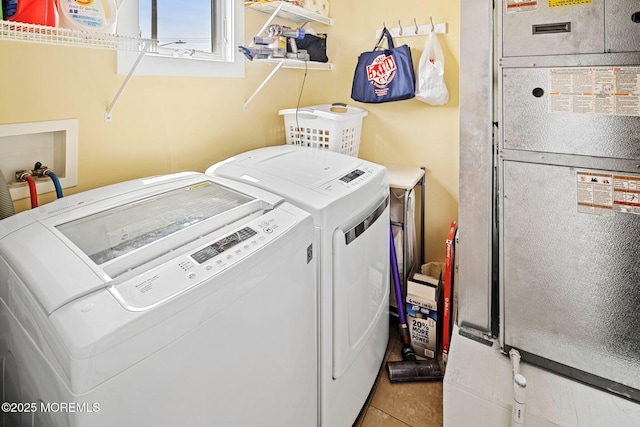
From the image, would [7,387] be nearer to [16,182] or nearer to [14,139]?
[16,182]

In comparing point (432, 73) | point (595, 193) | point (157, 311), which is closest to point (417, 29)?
point (432, 73)

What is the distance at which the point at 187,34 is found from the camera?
188 centimetres

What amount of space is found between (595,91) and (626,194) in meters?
0.35

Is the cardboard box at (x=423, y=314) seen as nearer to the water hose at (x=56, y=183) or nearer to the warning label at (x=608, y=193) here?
the warning label at (x=608, y=193)

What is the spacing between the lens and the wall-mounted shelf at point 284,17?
1939mm

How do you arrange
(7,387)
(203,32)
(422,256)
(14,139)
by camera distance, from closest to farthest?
(7,387) → (14,139) → (203,32) → (422,256)

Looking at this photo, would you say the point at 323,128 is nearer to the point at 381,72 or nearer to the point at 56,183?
the point at 381,72

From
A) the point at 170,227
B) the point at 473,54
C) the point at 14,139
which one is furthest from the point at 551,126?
the point at 14,139

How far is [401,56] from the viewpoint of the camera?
7.11 ft

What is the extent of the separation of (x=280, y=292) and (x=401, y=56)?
1673 millimetres

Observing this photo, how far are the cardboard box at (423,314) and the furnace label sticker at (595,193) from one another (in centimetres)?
95

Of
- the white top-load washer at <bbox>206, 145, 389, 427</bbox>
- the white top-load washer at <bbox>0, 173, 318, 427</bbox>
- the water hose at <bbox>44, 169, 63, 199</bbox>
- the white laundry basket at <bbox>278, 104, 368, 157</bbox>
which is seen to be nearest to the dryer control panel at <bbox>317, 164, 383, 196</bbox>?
the white top-load washer at <bbox>206, 145, 389, 427</bbox>

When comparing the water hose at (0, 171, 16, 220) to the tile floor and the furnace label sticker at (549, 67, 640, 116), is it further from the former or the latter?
the furnace label sticker at (549, 67, 640, 116)

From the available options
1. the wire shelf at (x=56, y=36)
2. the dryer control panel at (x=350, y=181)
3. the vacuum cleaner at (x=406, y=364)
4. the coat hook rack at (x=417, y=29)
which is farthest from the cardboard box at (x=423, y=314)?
the wire shelf at (x=56, y=36)
